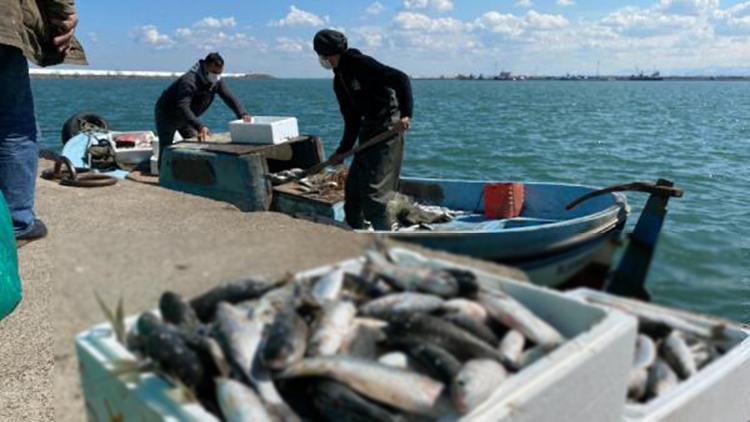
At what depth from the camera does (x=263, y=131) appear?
8.36m

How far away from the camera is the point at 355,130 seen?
7895mm

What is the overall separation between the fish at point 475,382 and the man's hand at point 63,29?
4.55 metres

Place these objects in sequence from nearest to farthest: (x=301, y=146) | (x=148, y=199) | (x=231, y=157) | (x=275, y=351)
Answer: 1. (x=275, y=351)
2. (x=148, y=199)
3. (x=231, y=157)
4. (x=301, y=146)

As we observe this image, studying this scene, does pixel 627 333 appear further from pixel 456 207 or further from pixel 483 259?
pixel 456 207

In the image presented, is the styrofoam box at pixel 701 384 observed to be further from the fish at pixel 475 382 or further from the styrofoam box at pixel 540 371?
the fish at pixel 475 382

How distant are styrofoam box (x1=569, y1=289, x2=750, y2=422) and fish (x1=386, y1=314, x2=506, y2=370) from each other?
29 cm

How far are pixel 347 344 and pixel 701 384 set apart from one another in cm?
103

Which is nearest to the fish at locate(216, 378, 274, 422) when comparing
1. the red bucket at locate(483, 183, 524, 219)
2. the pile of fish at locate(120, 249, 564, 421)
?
the pile of fish at locate(120, 249, 564, 421)

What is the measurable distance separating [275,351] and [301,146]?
25.1 ft

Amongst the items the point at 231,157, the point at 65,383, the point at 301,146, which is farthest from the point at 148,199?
the point at 65,383

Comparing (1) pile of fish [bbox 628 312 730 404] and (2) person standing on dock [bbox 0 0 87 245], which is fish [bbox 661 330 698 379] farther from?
(2) person standing on dock [bbox 0 0 87 245]

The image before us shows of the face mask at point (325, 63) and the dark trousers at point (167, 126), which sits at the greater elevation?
the face mask at point (325, 63)

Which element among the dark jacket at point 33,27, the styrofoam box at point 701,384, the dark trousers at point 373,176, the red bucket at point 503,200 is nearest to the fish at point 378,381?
the styrofoam box at point 701,384

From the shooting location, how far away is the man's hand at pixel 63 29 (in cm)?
471
